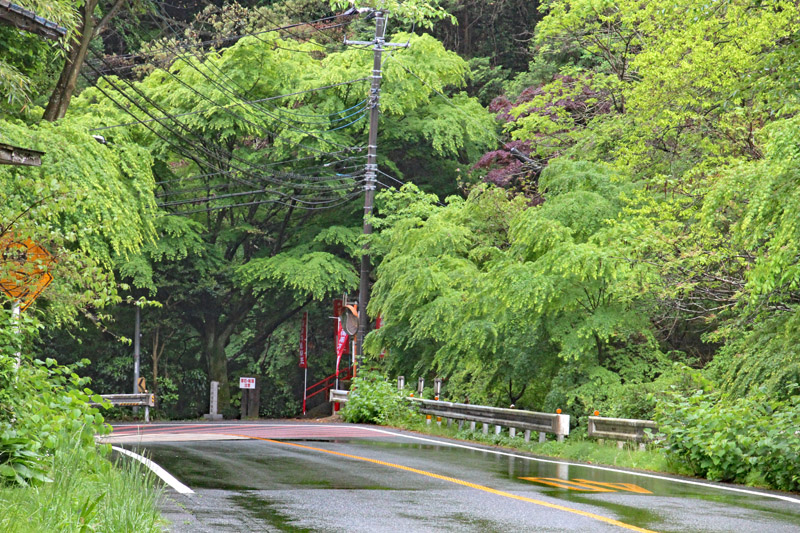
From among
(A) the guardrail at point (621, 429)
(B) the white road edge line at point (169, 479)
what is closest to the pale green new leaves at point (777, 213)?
(A) the guardrail at point (621, 429)

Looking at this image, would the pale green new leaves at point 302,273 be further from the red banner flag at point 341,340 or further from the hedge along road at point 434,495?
the hedge along road at point 434,495

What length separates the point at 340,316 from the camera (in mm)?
34719

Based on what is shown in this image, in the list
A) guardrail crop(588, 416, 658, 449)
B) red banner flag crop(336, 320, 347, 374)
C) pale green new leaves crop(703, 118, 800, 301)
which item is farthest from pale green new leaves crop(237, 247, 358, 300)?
pale green new leaves crop(703, 118, 800, 301)

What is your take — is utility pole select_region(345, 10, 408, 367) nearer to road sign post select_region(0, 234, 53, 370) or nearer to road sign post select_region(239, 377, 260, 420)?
road sign post select_region(239, 377, 260, 420)

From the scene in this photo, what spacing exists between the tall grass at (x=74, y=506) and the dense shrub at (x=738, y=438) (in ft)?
25.0

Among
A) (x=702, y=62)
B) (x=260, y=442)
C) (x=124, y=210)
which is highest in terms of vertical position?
(x=702, y=62)

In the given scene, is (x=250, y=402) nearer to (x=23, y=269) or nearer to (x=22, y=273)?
(x=22, y=273)

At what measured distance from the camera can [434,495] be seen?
951 cm

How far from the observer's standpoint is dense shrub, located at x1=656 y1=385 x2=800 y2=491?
448 inches

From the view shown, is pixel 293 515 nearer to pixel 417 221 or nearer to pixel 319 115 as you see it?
pixel 417 221

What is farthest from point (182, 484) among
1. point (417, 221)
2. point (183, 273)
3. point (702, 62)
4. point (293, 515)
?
point (183, 273)

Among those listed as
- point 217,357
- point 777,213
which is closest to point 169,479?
point 777,213

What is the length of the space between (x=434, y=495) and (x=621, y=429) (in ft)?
22.8

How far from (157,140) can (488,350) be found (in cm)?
1685
